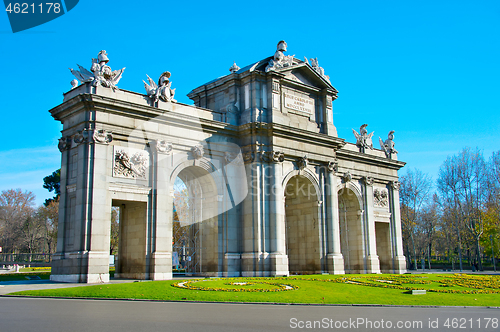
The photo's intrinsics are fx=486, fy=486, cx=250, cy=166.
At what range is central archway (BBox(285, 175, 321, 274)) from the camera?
3982 centimetres

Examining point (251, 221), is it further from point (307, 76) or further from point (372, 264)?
point (372, 264)

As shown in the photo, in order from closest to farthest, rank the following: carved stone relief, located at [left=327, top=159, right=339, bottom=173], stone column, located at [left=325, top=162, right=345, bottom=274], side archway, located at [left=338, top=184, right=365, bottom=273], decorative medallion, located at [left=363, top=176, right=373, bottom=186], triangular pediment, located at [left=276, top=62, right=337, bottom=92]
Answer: stone column, located at [left=325, top=162, right=345, bottom=274] → triangular pediment, located at [left=276, top=62, right=337, bottom=92] → carved stone relief, located at [left=327, top=159, right=339, bottom=173] → side archway, located at [left=338, top=184, right=365, bottom=273] → decorative medallion, located at [left=363, top=176, right=373, bottom=186]

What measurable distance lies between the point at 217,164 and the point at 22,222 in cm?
6517

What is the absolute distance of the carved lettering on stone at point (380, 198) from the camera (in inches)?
1916

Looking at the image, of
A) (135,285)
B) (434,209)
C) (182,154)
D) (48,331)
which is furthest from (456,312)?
(434,209)

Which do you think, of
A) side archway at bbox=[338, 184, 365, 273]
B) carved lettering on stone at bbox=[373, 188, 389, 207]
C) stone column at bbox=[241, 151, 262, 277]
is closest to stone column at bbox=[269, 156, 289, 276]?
stone column at bbox=[241, 151, 262, 277]

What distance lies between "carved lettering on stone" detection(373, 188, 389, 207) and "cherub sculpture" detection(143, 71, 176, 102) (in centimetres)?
2424

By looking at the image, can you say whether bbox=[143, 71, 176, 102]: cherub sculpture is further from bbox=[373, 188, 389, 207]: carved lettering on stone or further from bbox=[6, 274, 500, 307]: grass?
bbox=[373, 188, 389, 207]: carved lettering on stone

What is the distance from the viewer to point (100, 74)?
101ft

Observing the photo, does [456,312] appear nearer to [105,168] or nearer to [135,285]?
[135,285]

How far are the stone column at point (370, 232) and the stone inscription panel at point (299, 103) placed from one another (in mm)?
10579

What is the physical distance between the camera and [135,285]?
2473 cm

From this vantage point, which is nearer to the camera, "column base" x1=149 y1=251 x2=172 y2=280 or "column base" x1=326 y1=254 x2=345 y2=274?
"column base" x1=149 y1=251 x2=172 y2=280

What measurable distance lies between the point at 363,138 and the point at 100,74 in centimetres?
2758
